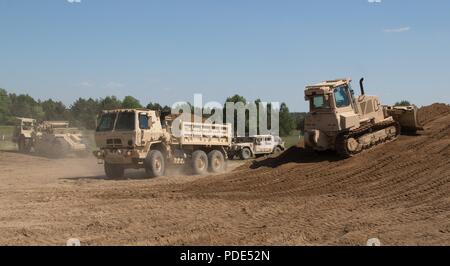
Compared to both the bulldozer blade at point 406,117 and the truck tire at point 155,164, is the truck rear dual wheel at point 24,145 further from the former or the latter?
the bulldozer blade at point 406,117

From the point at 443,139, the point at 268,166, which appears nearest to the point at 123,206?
the point at 268,166

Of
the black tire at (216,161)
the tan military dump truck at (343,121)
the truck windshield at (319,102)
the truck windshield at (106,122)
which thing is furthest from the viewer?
the black tire at (216,161)

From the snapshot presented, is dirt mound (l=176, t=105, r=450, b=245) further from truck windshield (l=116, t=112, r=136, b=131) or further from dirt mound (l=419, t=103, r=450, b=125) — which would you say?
truck windshield (l=116, t=112, r=136, b=131)

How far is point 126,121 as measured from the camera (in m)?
18.6

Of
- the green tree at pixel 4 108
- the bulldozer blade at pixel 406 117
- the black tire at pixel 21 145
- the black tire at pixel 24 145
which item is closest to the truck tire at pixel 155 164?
the bulldozer blade at pixel 406 117

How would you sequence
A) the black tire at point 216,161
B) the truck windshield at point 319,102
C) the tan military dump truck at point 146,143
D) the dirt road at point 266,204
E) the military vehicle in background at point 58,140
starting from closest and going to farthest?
the dirt road at point 266,204, the truck windshield at point 319,102, the tan military dump truck at point 146,143, the black tire at point 216,161, the military vehicle in background at point 58,140

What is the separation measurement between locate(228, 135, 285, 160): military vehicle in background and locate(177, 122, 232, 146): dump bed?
8980 mm

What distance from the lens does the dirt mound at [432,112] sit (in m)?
21.6

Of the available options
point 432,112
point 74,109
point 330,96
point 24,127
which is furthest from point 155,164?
point 74,109

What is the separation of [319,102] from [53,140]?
19216mm

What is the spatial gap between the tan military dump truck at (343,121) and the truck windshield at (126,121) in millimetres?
6208

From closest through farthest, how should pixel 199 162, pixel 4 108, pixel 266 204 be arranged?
1. pixel 266 204
2. pixel 199 162
3. pixel 4 108

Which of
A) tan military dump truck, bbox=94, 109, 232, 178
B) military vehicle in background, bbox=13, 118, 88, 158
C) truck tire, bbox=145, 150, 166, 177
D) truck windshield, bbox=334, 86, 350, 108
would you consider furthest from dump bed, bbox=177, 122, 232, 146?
military vehicle in background, bbox=13, 118, 88, 158

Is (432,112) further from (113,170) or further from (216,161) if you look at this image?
(113,170)
